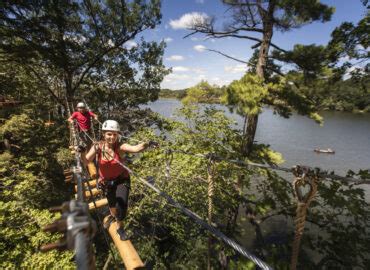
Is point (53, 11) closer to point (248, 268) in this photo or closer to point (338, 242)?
point (248, 268)

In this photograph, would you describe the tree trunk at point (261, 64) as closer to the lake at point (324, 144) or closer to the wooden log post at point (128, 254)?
the wooden log post at point (128, 254)

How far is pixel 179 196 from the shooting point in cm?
784

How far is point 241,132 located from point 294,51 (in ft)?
11.5

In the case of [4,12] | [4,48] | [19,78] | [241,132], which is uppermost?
[4,12]

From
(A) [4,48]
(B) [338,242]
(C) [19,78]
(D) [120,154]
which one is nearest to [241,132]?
(B) [338,242]

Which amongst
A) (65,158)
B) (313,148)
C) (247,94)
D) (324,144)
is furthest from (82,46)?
(324,144)

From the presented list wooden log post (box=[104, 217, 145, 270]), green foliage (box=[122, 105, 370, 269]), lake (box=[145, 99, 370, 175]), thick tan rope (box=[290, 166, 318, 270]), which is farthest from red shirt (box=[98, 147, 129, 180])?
lake (box=[145, 99, 370, 175])

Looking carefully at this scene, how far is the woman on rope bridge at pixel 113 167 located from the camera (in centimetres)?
405

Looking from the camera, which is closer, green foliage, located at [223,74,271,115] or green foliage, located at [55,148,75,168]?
green foliage, located at [223,74,271,115]

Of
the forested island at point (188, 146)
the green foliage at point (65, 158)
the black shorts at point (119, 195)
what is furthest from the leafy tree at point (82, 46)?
the black shorts at point (119, 195)

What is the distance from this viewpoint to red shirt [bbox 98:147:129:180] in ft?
13.3

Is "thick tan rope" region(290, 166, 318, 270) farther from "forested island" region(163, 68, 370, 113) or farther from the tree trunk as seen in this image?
the tree trunk

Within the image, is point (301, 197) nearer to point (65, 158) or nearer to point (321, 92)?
point (321, 92)

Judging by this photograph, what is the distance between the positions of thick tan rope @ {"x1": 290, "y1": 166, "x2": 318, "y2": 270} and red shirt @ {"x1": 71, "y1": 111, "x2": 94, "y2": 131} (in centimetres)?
715
